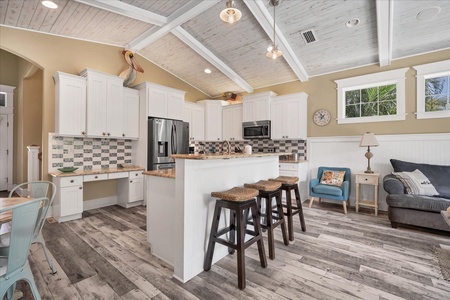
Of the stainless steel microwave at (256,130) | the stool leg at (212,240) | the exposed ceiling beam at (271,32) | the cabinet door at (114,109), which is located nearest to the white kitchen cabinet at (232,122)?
the stainless steel microwave at (256,130)

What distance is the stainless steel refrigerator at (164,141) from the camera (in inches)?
171

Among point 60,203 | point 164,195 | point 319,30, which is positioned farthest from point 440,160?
point 60,203

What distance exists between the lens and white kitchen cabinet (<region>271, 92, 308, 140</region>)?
15.8 ft

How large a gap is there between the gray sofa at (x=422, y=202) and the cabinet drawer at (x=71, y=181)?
5.12 meters

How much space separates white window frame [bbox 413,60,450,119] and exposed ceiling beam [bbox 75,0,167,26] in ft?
15.6

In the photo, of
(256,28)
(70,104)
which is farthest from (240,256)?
(70,104)

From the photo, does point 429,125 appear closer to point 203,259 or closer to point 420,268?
point 420,268

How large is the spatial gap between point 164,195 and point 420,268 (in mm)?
2783

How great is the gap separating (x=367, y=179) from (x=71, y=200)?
5.33m

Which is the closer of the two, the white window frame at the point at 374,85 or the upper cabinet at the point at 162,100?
the white window frame at the point at 374,85

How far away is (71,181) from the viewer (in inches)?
136

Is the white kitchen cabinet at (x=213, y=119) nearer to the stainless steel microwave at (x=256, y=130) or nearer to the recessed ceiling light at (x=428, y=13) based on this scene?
the stainless steel microwave at (x=256, y=130)

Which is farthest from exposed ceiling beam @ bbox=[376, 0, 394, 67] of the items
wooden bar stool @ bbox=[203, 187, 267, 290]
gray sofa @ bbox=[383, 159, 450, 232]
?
wooden bar stool @ bbox=[203, 187, 267, 290]

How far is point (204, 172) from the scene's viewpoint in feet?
6.87
